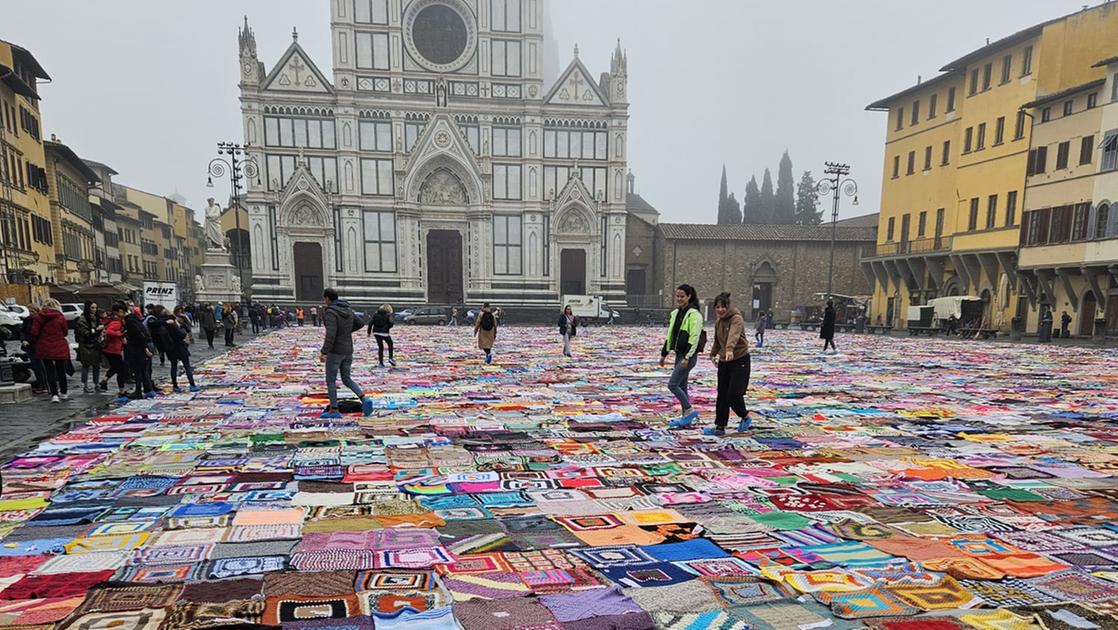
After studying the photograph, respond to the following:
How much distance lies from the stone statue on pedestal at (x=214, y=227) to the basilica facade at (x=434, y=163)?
917 centimetres

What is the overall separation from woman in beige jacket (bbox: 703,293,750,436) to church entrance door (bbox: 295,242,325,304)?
129ft

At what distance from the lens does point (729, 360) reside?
732cm

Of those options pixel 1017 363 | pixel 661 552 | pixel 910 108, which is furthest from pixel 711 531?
pixel 910 108

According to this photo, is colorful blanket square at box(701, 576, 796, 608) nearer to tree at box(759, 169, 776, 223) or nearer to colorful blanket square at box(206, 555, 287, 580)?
colorful blanket square at box(206, 555, 287, 580)

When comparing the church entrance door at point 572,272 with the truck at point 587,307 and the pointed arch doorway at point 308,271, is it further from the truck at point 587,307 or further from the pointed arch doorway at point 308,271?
the pointed arch doorway at point 308,271

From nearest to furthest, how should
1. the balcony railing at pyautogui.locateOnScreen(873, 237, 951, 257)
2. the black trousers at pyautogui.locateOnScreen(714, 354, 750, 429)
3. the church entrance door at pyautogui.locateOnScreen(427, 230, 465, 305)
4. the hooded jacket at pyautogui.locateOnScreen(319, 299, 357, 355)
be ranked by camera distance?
the black trousers at pyautogui.locateOnScreen(714, 354, 750, 429) < the hooded jacket at pyautogui.locateOnScreen(319, 299, 357, 355) < the balcony railing at pyautogui.locateOnScreen(873, 237, 951, 257) < the church entrance door at pyautogui.locateOnScreen(427, 230, 465, 305)

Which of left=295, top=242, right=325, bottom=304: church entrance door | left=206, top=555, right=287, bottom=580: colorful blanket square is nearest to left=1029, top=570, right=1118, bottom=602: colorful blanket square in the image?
left=206, top=555, right=287, bottom=580: colorful blanket square

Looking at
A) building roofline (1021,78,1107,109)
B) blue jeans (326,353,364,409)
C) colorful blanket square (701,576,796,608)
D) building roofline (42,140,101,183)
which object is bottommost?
colorful blanket square (701,576,796,608)

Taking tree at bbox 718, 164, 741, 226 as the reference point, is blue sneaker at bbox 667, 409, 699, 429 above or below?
below

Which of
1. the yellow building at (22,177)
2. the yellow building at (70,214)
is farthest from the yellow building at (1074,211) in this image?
the yellow building at (70,214)

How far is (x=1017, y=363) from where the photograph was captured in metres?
17.2

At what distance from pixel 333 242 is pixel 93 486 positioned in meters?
38.4

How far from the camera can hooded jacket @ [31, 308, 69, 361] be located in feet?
31.8

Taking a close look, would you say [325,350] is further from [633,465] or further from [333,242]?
[333,242]
